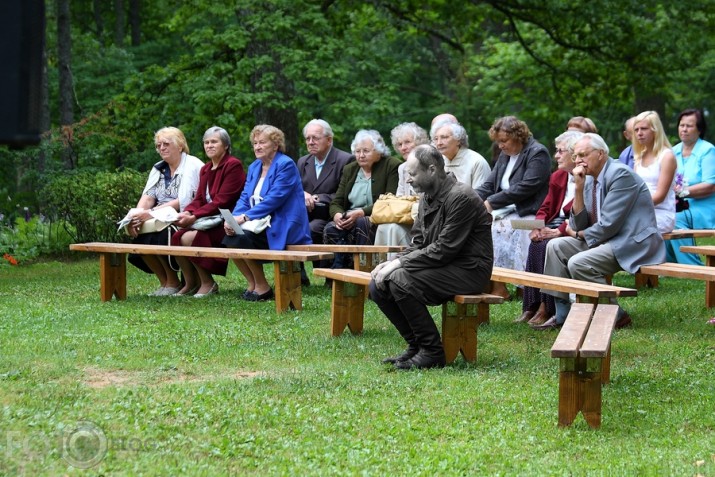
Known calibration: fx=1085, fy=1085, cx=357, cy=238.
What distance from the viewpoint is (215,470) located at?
4719 millimetres

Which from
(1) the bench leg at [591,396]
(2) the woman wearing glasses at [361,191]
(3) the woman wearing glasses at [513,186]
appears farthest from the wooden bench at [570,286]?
(2) the woman wearing glasses at [361,191]

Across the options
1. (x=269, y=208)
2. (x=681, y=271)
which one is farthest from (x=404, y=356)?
(x=269, y=208)

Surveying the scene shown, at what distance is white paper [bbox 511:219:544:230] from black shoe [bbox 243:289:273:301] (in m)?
2.56

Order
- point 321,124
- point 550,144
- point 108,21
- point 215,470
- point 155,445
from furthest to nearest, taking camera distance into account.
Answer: point 108,21 < point 550,144 < point 321,124 < point 155,445 < point 215,470

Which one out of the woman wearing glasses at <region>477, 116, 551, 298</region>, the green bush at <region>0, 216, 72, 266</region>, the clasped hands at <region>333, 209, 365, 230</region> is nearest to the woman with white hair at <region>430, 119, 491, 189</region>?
the woman wearing glasses at <region>477, 116, 551, 298</region>

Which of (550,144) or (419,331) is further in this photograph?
(550,144)

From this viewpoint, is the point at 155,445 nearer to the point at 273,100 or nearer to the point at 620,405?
the point at 620,405

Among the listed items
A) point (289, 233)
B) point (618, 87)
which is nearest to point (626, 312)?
point (289, 233)

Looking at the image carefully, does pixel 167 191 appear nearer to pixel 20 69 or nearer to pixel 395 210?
pixel 395 210

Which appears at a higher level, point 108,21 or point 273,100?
point 108,21

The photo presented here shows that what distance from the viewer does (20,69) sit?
9.70 ft

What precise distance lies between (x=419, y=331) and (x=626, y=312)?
8.91 ft

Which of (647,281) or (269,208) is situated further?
(647,281)

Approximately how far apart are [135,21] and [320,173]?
23295 mm
